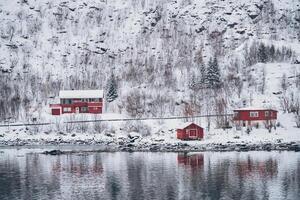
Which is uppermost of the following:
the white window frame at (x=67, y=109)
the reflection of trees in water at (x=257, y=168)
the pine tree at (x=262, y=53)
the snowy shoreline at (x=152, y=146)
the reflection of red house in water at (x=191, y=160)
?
the pine tree at (x=262, y=53)

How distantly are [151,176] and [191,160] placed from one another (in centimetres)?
1033

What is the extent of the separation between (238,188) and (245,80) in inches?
2336

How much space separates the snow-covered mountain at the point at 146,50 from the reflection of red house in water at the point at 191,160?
2594 cm

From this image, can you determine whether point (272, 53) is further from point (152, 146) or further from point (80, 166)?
point (80, 166)

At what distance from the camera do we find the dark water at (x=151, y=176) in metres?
30.8

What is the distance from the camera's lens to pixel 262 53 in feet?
318

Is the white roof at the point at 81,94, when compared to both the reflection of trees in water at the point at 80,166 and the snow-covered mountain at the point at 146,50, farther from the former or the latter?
the reflection of trees in water at the point at 80,166

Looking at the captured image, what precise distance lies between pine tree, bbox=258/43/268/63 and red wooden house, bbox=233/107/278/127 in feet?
102

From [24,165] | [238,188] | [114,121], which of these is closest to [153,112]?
[114,121]

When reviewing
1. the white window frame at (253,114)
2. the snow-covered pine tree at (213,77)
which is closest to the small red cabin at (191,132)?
the white window frame at (253,114)

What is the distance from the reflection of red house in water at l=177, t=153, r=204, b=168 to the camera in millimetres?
43969

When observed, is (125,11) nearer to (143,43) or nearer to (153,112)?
(143,43)

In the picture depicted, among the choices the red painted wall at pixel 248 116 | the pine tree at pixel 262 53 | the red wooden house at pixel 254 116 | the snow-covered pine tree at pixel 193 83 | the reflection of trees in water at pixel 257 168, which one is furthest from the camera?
the pine tree at pixel 262 53

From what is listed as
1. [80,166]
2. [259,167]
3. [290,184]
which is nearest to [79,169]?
[80,166]
